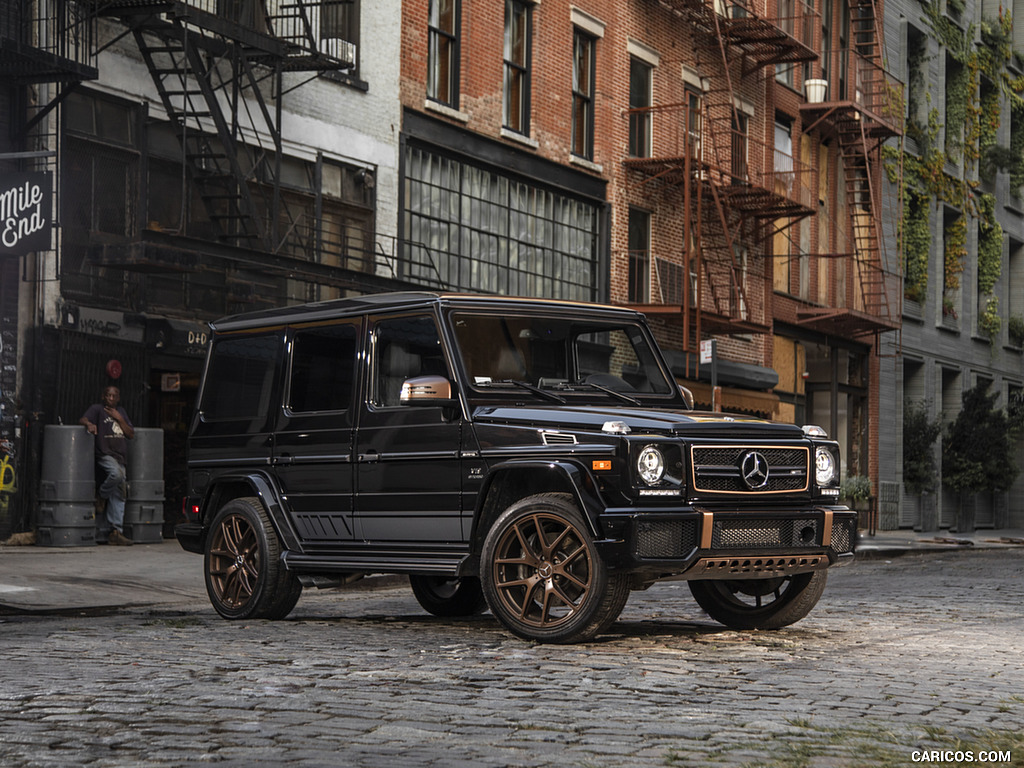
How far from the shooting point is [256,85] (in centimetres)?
1962

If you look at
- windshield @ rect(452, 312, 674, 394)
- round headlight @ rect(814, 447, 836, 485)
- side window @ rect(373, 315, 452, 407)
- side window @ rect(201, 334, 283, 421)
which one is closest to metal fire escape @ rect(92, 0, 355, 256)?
side window @ rect(201, 334, 283, 421)

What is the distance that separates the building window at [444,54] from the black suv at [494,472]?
1370 cm

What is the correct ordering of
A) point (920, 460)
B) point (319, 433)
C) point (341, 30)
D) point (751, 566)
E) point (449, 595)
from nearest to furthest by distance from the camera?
point (751, 566) < point (319, 433) < point (449, 595) < point (341, 30) < point (920, 460)

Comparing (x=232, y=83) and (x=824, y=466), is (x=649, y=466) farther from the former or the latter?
(x=232, y=83)

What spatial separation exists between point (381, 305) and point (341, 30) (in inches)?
518

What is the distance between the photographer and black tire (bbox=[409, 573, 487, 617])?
10852 mm

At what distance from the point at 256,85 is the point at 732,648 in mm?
12757

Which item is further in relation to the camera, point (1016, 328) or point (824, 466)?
point (1016, 328)

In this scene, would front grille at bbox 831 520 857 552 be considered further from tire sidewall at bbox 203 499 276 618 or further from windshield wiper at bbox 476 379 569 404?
tire sidewall at bbox 203 499 276 618

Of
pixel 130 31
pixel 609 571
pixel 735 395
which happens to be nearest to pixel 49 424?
pixel 130 31

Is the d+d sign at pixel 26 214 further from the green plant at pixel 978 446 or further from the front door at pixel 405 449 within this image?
the green plant at pixel 978 446

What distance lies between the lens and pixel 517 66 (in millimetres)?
26094

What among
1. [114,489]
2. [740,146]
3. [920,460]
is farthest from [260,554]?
[920,460]

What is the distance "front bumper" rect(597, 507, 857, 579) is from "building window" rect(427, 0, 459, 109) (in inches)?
636
